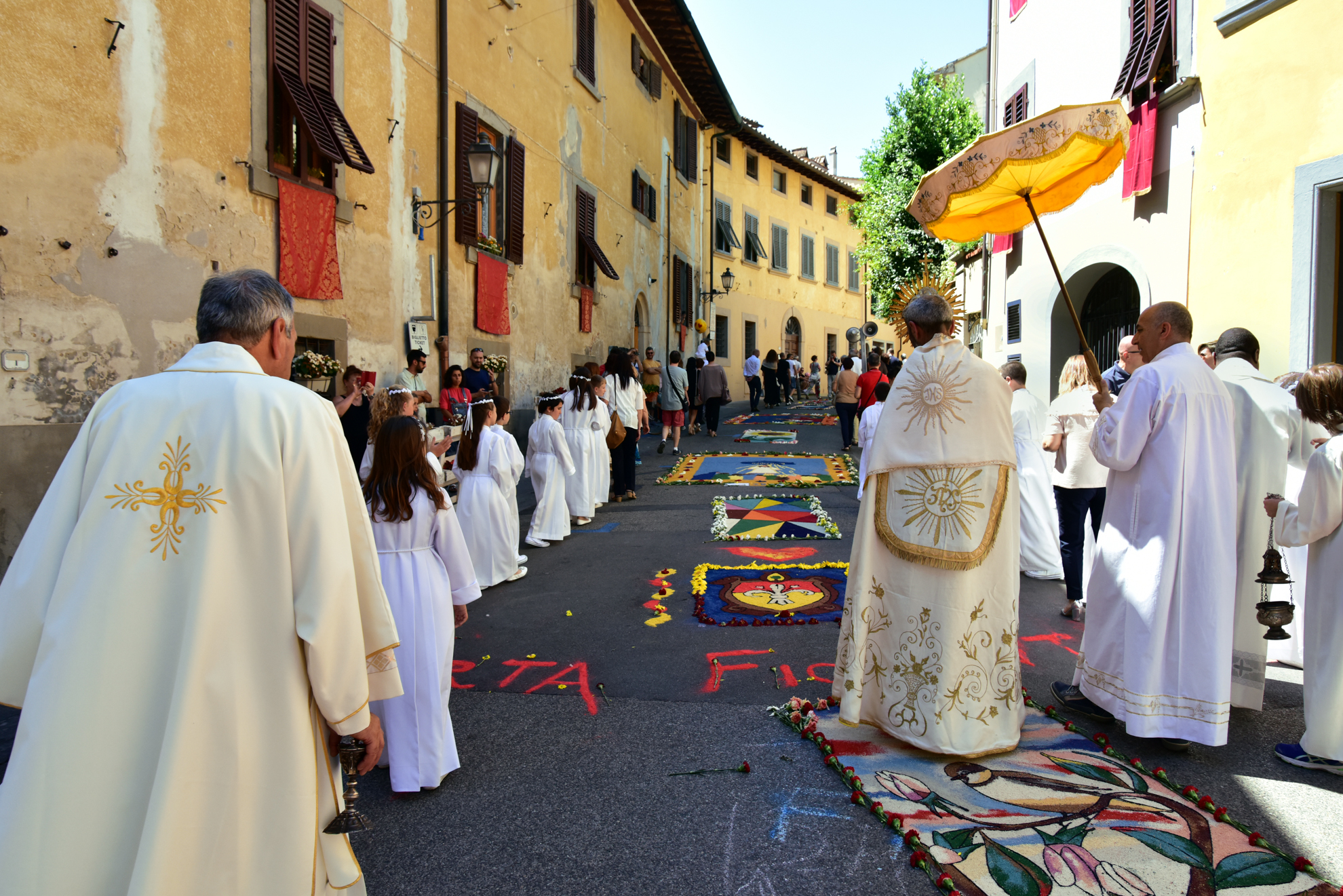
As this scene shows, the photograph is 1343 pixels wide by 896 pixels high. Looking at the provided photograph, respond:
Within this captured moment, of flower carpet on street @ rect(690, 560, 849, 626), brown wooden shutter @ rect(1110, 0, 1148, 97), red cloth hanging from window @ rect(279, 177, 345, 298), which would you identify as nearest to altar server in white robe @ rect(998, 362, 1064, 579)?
flower carpet on street @ rect(690, 560, 849, 626)

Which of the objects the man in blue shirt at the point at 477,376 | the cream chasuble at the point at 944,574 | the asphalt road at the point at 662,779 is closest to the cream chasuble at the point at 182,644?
the asphalt road at the point at 662,779

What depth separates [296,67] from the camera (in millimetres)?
8641

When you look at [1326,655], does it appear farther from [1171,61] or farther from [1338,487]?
[1171,61]

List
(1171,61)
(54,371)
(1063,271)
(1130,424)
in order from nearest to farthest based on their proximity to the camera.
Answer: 1. (1130,424)
2. (54,371)
3. (1171,61)
4. (1063,271)

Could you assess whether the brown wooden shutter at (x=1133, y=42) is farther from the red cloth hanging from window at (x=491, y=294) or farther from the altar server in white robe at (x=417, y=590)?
the altar server in white robe at (x=417, y=590)

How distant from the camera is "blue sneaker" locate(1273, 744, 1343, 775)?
3.61 meters

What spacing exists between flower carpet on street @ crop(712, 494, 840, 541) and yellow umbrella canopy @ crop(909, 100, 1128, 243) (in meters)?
4.33

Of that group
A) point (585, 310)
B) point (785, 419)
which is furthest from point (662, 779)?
point (785, 419)

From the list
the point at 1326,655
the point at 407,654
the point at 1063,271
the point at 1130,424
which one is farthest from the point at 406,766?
the point at 1063,271

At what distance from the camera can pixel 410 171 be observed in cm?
1098

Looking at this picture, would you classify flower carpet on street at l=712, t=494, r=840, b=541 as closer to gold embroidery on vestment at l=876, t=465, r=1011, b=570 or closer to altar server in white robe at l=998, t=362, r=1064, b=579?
altar server in white robe at l=998, t=362, r=1064, b=579

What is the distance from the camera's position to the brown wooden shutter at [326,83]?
28.8 ft

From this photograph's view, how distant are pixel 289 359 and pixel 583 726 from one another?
2.47m

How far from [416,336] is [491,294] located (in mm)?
2328
